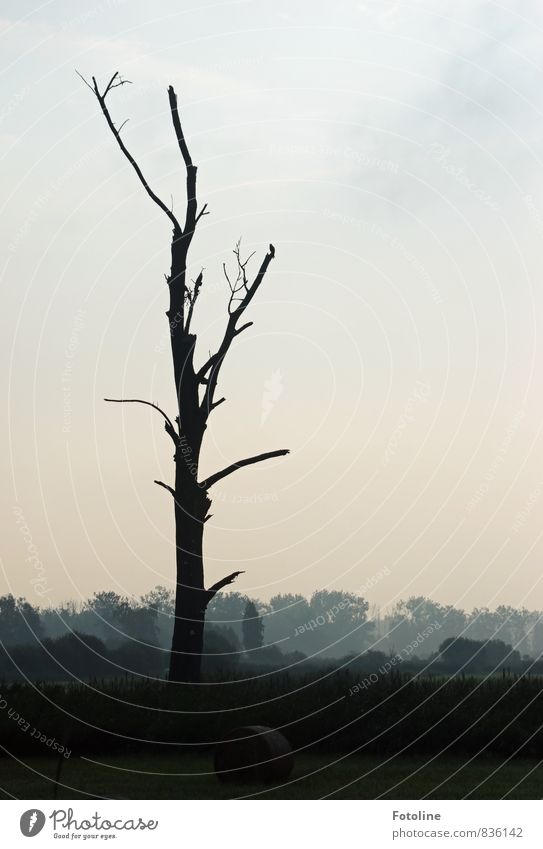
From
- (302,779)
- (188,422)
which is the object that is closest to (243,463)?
(188,422)

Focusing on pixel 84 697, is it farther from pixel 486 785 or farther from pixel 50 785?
pixel 486 785

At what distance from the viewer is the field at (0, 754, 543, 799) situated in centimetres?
1366

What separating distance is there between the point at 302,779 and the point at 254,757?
2.77ft

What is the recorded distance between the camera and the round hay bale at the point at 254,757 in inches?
555

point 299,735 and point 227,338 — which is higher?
point 227,338

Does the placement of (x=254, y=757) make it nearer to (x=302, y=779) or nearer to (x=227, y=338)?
(x=302, y=779)

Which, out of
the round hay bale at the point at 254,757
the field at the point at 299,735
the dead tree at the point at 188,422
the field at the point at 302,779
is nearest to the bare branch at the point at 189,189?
the dead tree at the point at 188,422

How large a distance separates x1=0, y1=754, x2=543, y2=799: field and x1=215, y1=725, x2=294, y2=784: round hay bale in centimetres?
17

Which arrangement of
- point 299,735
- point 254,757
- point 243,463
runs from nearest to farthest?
point 254,757 < point 299,735 < point 243,463

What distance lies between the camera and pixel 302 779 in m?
14.5

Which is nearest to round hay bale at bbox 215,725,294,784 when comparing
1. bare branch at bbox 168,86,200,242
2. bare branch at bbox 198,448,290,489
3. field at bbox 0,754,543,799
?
field at bbox 0,754,543,799

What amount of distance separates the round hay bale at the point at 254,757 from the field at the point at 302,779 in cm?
17

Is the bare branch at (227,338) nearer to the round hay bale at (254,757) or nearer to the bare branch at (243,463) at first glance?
the bare branch at (243,463)

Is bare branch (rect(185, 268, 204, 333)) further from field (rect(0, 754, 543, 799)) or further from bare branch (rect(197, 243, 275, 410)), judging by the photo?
field (rect(0, 754, 543, 799))
